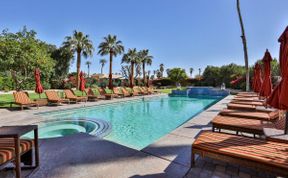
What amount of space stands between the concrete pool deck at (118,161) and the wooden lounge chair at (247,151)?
1.13ft

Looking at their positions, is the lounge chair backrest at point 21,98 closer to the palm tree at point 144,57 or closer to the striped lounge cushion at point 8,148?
the striped lounge cushion at point 8,148

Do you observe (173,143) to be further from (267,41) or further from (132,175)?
(267,41)

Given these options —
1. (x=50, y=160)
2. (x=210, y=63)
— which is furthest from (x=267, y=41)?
(x=50, y=160)

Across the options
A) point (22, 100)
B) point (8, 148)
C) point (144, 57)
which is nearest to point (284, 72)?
point (8, 148)

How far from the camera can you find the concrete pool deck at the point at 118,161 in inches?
110

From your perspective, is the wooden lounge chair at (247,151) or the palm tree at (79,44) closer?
the wooden lounge chair at (247,151)

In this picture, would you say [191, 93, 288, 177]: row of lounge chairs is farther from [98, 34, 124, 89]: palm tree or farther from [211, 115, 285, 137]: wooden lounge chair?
[98, 34, 124, 89]: palm tree

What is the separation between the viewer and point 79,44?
2242 centimetres

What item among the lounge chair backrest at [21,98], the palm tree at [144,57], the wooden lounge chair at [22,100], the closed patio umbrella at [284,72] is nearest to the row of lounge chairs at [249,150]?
the closed patio umbrella at [284,72]

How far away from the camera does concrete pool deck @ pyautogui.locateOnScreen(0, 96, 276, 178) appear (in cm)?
279

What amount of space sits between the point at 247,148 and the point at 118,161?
6.87ft

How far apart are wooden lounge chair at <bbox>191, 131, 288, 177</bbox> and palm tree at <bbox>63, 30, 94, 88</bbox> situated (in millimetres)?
21815

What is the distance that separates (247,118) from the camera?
15.2 feet

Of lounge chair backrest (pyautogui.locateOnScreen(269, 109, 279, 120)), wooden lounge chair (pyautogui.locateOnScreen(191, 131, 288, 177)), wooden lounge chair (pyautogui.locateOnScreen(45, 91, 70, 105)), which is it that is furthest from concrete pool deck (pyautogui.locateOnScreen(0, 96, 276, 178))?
wooden lounge chair (pyautogui.locateOnScreen(45, 91, 70, 105))
